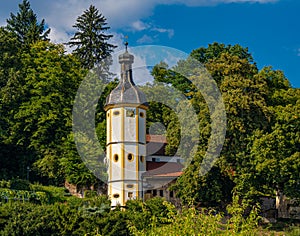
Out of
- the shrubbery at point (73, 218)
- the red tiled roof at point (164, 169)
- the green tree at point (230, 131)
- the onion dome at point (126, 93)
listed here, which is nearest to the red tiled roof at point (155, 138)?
the red tiled roof at point (164, 169)

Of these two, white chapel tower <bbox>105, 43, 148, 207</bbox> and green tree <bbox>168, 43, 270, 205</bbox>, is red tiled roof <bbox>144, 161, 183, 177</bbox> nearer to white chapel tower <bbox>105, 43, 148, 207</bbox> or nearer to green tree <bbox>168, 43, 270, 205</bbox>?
white chapel tower <bbox>105, 43, 148, 207</bbox>

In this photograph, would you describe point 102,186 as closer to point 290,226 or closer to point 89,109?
point 89,109

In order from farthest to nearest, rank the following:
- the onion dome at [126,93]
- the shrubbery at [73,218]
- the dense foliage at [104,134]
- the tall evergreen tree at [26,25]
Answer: the tall evergreen tree at [26,25], the onion dome at [126,93], the dense foliage at [104,134], the shrubbery at [73,218]

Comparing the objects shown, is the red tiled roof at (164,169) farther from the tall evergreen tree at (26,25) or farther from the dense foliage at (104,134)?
the tall evergreen tree at (26,25)

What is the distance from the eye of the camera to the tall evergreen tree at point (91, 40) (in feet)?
185

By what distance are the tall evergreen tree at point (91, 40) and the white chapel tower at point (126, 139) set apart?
1120cm

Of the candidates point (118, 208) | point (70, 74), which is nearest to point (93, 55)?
point (70, 74)

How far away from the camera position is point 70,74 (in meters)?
50.5

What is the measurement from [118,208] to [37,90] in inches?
507

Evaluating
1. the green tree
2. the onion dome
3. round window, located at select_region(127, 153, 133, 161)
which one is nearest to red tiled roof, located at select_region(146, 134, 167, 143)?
the onion dome

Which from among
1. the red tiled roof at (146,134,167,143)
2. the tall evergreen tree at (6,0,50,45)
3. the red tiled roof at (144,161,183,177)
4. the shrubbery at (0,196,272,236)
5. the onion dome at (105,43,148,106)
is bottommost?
the shrubbery at (0,196,272,236)

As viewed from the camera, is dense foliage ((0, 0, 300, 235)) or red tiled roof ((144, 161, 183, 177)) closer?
dense foliage ((0, 0, 300, 235))

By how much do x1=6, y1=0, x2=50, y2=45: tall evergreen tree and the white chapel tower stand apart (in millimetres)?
18526

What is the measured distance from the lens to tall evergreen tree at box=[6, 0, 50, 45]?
204 ft
